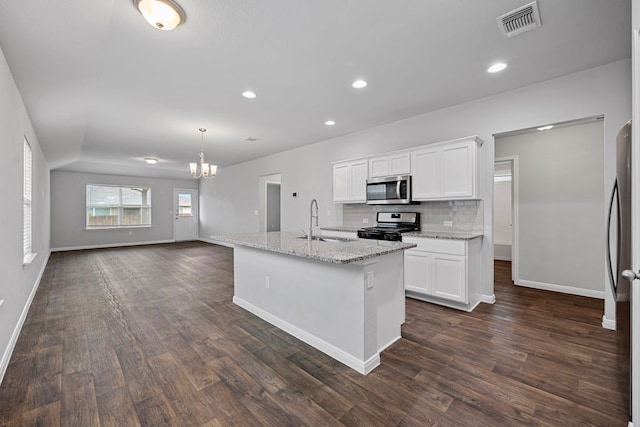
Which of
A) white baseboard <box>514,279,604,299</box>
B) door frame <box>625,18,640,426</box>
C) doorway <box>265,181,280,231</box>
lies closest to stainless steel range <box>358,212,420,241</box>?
white baseboard <box>514,279,604,299</box>

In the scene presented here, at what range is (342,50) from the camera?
246 centimetres

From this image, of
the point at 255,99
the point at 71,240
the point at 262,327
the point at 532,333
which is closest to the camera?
the point at 532,333

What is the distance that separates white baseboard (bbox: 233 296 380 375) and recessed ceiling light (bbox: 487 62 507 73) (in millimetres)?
2931

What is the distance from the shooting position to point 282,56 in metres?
2.55

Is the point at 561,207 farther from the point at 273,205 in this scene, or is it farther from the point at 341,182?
the point at 273,205

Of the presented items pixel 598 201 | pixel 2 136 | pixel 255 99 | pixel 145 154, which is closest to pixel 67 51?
pixel 2 136

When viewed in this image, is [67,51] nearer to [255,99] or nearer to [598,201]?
[255,99]

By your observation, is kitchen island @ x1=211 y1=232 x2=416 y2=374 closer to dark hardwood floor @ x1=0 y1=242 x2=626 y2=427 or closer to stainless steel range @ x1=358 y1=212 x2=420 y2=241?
dark hardwood floor @ x1=0 y1=242 x2=626 y2=427

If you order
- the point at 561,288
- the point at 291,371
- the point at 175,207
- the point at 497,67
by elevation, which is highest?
the point at 497,67

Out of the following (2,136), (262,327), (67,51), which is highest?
(67,51)

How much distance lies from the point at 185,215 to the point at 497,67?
10.4 metres

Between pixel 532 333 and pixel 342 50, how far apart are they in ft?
10.5

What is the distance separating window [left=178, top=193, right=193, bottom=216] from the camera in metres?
10.4

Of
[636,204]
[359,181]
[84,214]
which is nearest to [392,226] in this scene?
[359,181]
